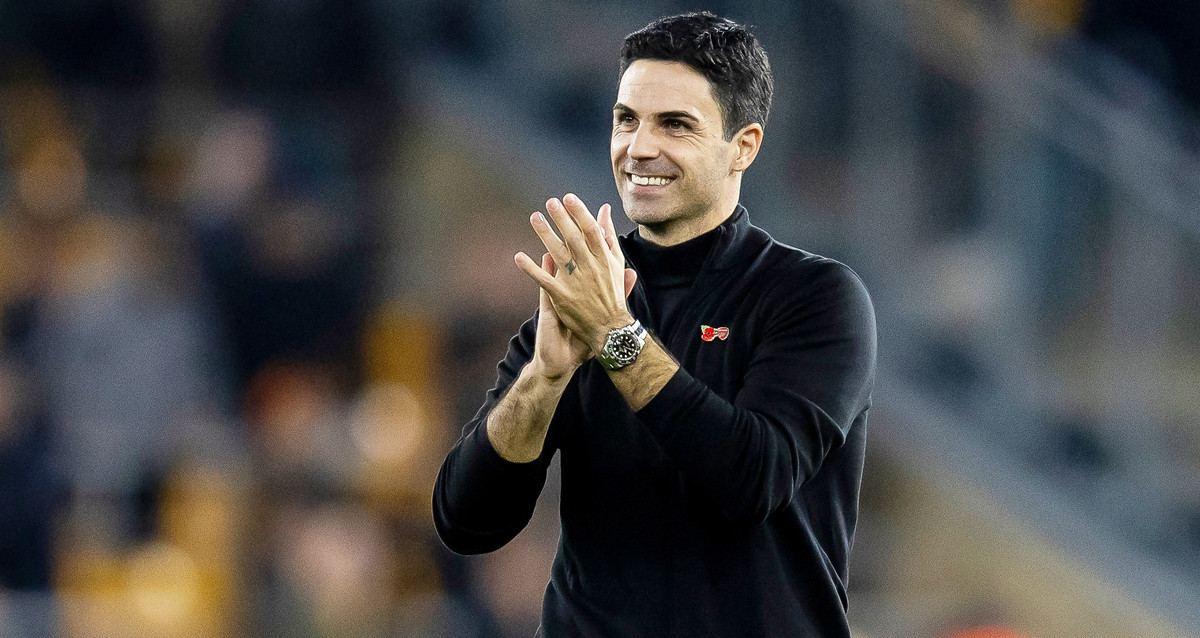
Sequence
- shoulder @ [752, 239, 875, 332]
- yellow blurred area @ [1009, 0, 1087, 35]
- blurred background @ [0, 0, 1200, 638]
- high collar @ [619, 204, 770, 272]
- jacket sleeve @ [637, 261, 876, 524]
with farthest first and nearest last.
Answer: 1. yellow blurred area @ [1009, 0, 1087, 35]
2. blurred background @ [0, 0, 1200, 638]
3. high collar @ [619, 204, 770, 272]
4. shoulder @ [752, 239, 875, 332]
5. jacket sleeve @ [637, 261, 876, 524]

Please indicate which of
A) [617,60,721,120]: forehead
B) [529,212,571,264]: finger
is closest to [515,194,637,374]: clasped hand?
[529,212,571,264]: finger

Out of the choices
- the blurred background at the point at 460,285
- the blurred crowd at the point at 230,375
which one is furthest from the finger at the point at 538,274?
the blurred crowd at the point at 230,375

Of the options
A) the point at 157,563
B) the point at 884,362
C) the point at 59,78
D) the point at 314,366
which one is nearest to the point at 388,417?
the point at 314,366

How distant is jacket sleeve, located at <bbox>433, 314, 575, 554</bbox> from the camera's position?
8.80ft

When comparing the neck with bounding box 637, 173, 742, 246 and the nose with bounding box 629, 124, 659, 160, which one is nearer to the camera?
the nose with bounding box 629, 124, 659, 160

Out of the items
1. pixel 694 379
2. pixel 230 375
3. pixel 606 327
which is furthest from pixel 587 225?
pixel 230 375

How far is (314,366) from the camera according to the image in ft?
23.3

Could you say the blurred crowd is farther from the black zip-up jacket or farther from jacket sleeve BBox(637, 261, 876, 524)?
jacket sleeve BBox(637, 261, 876, 524)

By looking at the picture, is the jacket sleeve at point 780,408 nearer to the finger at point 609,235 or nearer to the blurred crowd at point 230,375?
the finger at point 609,235

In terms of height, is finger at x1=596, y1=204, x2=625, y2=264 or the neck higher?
the neck

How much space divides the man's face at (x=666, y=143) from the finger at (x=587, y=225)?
218mm

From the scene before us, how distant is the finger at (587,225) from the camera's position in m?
2.42

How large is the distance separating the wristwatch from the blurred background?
2926 millimetres

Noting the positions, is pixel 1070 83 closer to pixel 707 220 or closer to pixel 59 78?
pixel 707 220
